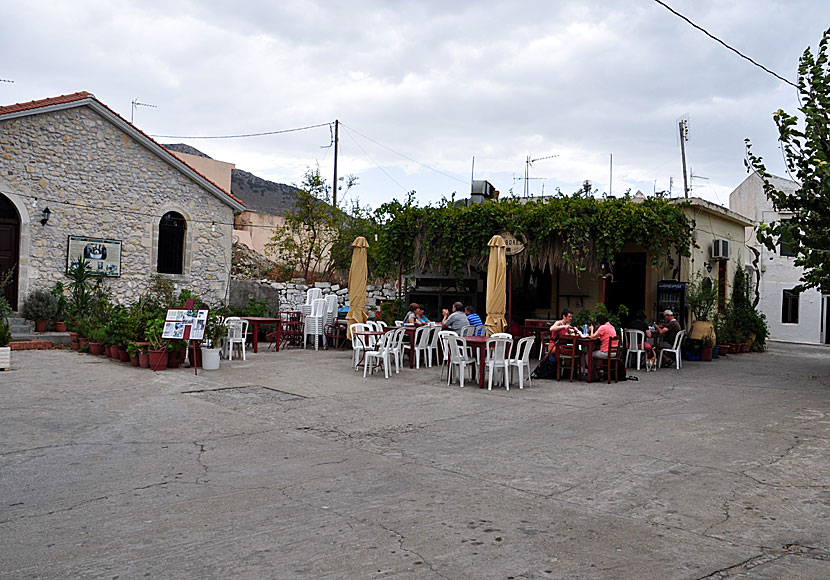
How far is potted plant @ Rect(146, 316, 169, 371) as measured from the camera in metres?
11.0

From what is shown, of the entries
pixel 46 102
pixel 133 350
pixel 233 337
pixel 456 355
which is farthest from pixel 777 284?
pixel 46 102

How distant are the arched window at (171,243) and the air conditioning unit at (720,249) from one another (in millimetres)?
14312

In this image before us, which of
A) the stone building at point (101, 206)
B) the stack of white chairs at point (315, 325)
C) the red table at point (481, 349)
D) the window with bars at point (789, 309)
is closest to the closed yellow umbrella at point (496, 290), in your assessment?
the red table at point (481, 349)

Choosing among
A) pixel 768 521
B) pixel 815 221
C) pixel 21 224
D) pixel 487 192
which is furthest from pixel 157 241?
pixel 768 521

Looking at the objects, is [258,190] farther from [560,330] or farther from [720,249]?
[560,330]

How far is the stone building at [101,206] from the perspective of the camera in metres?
15.7

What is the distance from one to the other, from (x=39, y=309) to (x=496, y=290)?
10.3 meters

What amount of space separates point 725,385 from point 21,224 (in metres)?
15.2

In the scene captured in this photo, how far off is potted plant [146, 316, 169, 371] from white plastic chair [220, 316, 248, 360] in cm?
175

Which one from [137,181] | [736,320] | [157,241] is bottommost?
[736,320]

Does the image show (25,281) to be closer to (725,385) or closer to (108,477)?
(108,477)

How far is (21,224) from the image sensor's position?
15.7m

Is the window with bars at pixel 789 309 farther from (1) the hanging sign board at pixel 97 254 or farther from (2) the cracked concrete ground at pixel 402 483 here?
(1) the hanging sign board at pixel 97 254

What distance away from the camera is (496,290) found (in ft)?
41.1
